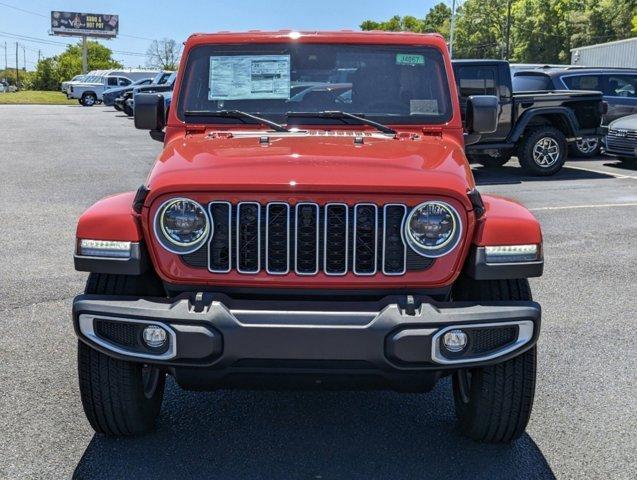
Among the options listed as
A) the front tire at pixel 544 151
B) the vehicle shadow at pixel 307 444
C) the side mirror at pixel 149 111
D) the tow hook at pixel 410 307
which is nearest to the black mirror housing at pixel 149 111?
the side mirror at pixel 149 111

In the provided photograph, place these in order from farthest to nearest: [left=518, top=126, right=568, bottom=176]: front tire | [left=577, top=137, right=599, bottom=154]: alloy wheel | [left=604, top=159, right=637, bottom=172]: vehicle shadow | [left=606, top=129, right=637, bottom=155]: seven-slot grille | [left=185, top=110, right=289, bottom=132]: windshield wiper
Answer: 1. [left=577, top=137, right=599, bottom=154]: alloy wheel
2. [left=604, top=159, right=637, bottom=172]: vehicle shadow
3. [left=606, top=129, right=637, bottom=155]: seven-slot grille
4. [left=518, top=126, right=568, bottom=176]: front tire
5. [left=185, top=110, right=289, bottom=132]: windshield wiper

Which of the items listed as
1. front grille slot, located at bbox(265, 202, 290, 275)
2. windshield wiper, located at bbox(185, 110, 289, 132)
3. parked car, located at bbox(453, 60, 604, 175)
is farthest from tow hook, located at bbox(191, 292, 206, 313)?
parked car, located at bbox(453, 60, 604, 175)

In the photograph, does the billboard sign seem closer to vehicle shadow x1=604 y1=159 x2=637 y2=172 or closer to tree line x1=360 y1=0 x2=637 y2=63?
tree line x1=360 y1=0 x2=637 y2=63

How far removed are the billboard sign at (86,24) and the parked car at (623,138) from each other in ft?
298

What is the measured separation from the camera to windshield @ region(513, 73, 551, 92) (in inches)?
641

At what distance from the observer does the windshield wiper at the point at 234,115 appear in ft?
14.4

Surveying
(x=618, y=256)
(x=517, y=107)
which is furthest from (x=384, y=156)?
(x=517, y=107)

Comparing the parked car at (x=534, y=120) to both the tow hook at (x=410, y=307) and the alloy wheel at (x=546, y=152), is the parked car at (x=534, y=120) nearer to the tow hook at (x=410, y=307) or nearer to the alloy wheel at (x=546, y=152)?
the alloy wheel at (x=546, y=152)

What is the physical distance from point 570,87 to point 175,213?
1416cm

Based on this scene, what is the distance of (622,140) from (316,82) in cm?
1176

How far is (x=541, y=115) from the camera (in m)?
14.2

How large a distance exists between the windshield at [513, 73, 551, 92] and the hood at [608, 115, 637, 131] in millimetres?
1498

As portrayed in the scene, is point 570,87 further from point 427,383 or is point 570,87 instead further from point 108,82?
point 108,82

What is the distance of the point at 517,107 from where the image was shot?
45.9ft
